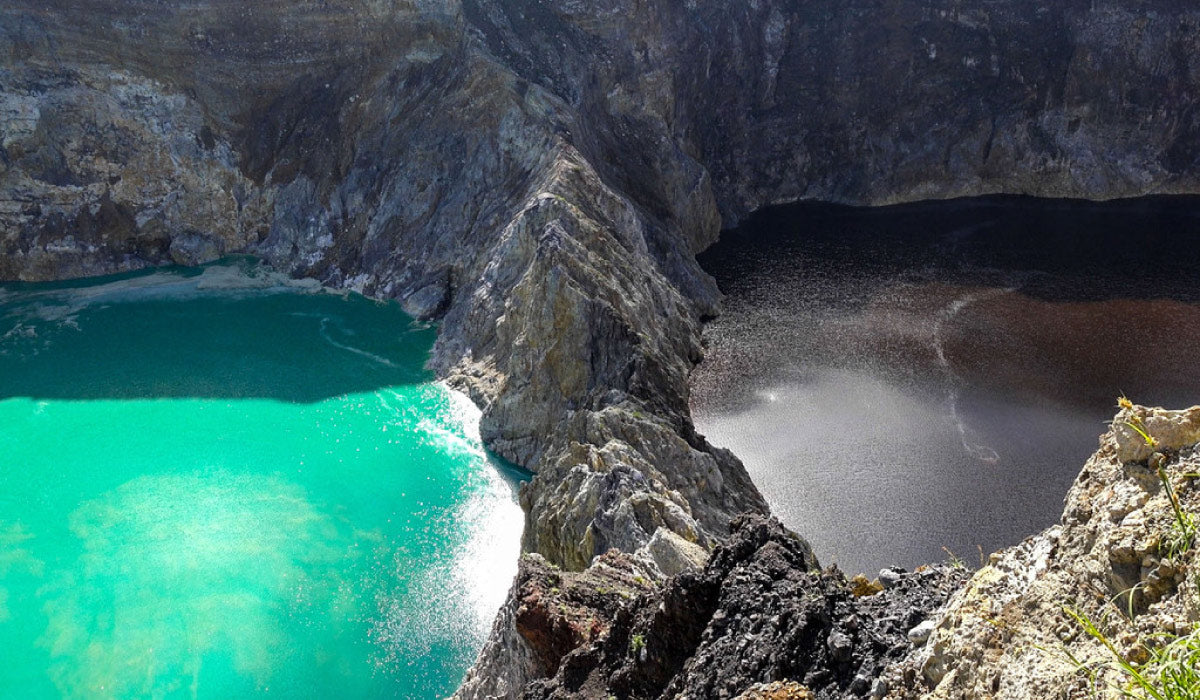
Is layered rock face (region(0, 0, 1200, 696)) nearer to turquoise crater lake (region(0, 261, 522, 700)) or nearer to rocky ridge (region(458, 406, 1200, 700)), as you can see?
turquoise crater lake (region(0, 261, 522, 700))

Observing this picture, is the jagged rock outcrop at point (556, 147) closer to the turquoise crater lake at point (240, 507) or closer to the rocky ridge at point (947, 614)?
the turquoise crater lake at point (240, 507)

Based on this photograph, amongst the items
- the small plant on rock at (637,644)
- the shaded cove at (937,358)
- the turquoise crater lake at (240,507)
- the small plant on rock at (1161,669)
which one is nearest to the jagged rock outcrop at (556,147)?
the turquoise crater lake at (240,507)

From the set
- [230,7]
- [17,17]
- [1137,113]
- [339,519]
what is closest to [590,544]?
[339,519]

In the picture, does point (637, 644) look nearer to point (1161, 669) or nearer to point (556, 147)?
point (1161, 669)

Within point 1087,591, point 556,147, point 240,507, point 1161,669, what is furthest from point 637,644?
point 556,147

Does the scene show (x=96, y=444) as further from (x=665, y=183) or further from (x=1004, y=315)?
(x=1004, y=315)

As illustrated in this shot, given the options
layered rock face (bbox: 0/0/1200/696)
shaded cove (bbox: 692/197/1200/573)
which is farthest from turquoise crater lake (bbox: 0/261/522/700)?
shaded cove (bbox: 692/197/1200/573)
